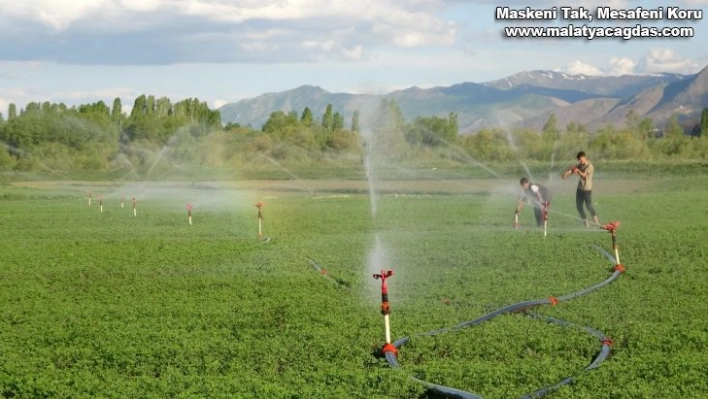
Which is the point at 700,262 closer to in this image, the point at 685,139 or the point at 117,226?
the point at 117,226

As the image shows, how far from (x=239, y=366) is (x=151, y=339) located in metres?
2.13

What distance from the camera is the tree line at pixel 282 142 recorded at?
8450cm

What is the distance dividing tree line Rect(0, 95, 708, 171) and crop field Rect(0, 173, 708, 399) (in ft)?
169

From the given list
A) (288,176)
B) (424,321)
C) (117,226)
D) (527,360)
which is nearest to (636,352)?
(527,360)

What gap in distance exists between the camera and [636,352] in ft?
38.3

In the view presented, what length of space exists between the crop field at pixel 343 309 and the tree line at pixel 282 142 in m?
51.4

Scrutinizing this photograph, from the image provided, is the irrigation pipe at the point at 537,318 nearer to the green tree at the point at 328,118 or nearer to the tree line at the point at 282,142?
the tree line at the point at 282,142

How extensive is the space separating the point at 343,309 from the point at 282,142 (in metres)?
86.6

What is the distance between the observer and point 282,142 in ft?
332

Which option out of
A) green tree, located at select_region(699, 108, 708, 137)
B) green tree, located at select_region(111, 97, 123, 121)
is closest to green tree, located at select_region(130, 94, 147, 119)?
green tree, located at select_region(111, 97, 123, 121)

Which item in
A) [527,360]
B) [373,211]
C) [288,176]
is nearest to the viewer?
[527,360]

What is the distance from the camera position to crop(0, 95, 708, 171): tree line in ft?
277

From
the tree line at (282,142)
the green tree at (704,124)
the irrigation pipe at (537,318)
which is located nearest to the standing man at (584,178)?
the irrigation pipe at (537,318)

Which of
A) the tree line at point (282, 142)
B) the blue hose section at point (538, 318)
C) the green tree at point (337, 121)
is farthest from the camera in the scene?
the green tree at point (337, 121)
